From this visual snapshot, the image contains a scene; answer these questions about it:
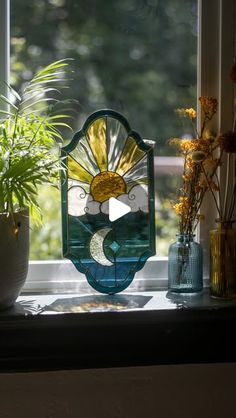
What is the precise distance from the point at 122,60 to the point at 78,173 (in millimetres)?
354

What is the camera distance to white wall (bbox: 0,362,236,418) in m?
1.29

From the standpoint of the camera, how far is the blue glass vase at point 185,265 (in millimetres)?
1403

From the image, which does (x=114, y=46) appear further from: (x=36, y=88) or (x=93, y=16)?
(x=36, y=88)

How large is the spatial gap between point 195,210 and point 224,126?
26 cm

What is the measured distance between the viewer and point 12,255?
4.08ft

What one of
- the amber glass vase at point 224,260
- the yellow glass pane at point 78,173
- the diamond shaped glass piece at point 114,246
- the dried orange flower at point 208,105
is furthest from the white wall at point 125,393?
the dried orange flower at point 208,105

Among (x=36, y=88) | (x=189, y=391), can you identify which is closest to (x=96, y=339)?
(x=189, y=391)

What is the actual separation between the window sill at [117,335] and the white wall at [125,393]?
3 cm

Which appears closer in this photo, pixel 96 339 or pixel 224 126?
pixel 96 339

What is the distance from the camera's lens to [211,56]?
147 cm

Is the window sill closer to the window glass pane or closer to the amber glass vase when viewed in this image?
the amber glass vase

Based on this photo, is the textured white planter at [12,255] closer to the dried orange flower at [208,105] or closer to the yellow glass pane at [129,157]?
the yellow glass pane at [129,157]

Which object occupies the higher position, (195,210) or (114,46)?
(114,46)

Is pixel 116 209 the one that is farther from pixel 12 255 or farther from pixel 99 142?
pixel 12 255
